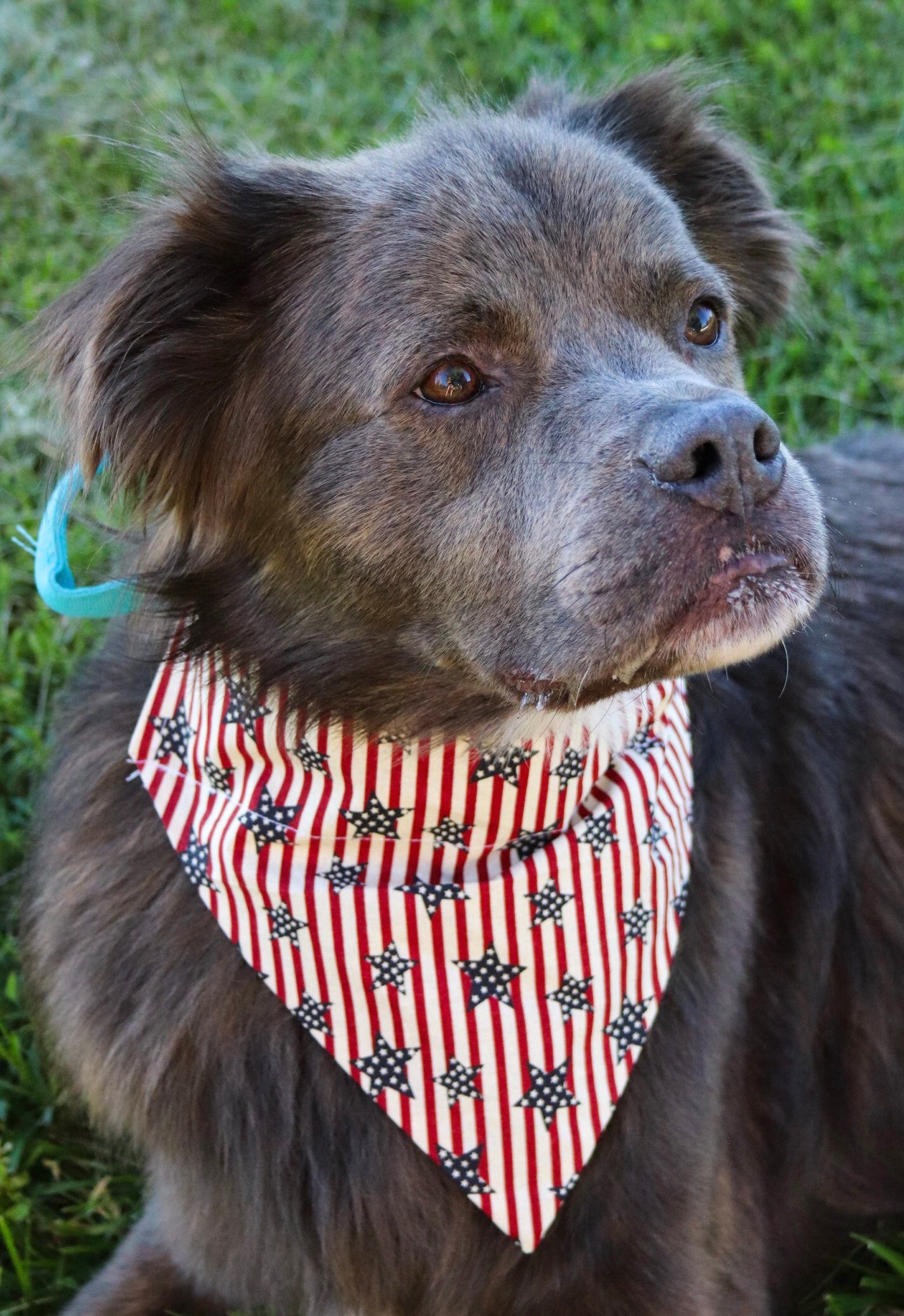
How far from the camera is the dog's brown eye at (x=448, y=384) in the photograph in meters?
2.24

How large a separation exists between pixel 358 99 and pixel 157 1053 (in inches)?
170

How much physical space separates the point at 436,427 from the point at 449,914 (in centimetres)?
81

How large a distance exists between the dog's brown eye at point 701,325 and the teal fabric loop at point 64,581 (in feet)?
3.54

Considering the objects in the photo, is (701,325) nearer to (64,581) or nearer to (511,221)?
(511,221)

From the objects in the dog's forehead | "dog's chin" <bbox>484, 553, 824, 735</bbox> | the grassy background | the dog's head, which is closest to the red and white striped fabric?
the dog's head

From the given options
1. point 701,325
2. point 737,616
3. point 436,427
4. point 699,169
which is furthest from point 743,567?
point 699,169

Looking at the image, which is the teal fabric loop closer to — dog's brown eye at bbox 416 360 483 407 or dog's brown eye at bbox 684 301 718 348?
dog's brown eye at bbox 416 360 483 407

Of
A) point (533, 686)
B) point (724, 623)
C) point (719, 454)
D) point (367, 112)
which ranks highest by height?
point (719, 454)

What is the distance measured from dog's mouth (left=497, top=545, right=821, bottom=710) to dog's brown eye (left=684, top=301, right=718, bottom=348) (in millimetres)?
595

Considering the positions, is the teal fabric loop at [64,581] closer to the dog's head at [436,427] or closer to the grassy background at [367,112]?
the dog's head at [436,427]

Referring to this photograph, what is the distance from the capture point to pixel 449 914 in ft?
7.86

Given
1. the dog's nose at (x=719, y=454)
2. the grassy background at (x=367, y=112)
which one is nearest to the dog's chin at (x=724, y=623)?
the dog's nose at (x=719, y=454)

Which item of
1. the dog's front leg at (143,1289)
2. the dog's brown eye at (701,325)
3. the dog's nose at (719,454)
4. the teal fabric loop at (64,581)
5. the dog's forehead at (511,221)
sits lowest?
the dog's front leg at (143,1289)

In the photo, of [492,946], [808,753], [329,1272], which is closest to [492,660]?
[492,946]
